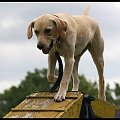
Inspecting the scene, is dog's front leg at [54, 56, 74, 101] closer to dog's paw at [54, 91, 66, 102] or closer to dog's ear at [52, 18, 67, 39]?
dog's paw at [54, 91, 66, 102]

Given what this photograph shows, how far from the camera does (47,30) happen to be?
10.6m

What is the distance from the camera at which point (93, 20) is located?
12766 mm

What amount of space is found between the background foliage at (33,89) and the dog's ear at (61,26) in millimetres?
57273

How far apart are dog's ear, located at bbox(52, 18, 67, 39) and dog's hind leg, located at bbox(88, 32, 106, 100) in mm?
2010

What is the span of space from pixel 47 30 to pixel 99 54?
2.64 m

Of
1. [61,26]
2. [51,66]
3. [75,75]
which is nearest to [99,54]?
[75,75]

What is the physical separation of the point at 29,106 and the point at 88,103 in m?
1.02

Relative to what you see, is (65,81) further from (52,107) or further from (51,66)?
(51,66)

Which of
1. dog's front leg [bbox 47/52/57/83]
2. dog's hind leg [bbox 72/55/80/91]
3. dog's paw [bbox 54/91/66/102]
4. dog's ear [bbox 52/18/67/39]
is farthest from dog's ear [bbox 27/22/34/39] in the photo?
dog's hind leg [bbox 72/55/80/91]

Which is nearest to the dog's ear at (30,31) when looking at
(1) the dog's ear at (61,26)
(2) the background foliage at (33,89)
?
(1) the dog's ear at (61,26)

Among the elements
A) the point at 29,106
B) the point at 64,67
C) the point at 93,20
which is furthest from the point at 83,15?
the point at 29,106

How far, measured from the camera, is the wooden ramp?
34.3 ft

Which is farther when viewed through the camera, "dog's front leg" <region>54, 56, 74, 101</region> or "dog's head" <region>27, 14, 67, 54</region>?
"dog's front leg" <region>54, 56, 74, 101</region>

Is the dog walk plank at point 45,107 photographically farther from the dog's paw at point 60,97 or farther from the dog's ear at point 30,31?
the dog's ear at point 30,31
